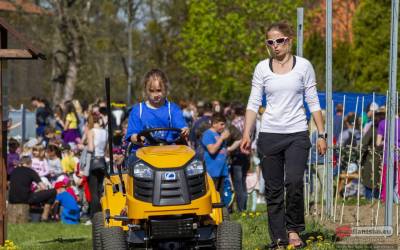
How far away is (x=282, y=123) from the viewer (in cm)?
942

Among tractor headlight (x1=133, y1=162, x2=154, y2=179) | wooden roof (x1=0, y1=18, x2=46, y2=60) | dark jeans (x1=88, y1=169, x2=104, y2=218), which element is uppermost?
wooden roof (x1=0, y1=18, x2=46, y2=60)

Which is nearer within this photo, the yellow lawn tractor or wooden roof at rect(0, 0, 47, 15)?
the yellow lawn tractor

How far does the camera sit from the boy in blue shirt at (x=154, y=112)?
959cm

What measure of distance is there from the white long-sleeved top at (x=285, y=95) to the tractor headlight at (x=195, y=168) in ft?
3.55

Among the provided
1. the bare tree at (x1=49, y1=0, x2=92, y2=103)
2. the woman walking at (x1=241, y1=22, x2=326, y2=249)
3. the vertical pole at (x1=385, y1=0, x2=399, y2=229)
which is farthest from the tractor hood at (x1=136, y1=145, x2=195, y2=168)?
the bare tree at (x1=49, y1=0, x2=92, y2=103)

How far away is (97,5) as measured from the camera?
4522 centimetres

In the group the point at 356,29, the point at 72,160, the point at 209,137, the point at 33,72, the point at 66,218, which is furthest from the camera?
the point at 33,72

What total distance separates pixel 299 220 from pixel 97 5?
36.4 m

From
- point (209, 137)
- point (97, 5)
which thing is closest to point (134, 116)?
point (209, 137)

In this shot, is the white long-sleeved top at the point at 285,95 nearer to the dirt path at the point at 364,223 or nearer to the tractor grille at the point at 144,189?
the dirt path at the point at 364,223

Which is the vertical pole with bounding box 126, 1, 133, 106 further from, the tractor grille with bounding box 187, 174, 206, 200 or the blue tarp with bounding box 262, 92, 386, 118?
the tractor grille with bounding box 187, 174, 206, 200

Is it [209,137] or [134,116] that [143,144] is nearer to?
[134,116]

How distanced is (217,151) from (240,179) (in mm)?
1426

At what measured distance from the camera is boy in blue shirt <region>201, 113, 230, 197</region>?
15.9 metres
